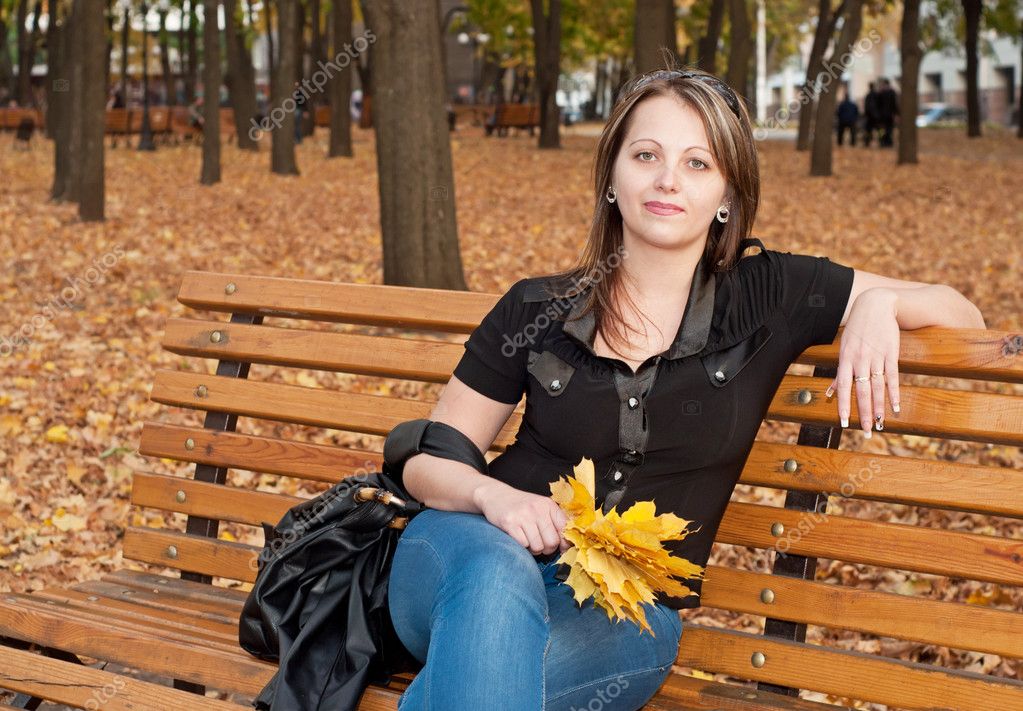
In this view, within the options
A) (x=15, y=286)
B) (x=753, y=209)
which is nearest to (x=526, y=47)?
(x=15, y=286)

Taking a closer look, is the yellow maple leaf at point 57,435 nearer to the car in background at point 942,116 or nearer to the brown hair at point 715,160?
the brown hair at point 715,160

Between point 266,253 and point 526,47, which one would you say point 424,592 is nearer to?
point 266,253

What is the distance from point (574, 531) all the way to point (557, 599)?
28 cm

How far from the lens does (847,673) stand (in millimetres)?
2969

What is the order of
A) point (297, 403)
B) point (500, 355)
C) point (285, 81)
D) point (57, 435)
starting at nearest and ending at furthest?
point (500, 355)
point (297, 403)
point (57, 435)
point (285, 81)

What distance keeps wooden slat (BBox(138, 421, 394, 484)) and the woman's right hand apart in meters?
0.89

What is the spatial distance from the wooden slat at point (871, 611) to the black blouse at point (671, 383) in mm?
112

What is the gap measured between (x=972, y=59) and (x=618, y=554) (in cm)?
3142

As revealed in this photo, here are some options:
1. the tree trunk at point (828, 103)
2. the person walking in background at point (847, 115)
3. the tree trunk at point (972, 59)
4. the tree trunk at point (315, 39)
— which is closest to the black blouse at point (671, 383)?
the tree trunk at point (828, 103)

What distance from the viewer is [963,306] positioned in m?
3.12

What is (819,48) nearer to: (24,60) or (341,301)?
(341,301)

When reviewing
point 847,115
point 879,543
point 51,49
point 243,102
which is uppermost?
point 51,49

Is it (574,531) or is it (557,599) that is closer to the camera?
(574,531)

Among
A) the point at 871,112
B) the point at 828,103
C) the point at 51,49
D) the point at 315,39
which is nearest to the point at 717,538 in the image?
the point at 828,103
